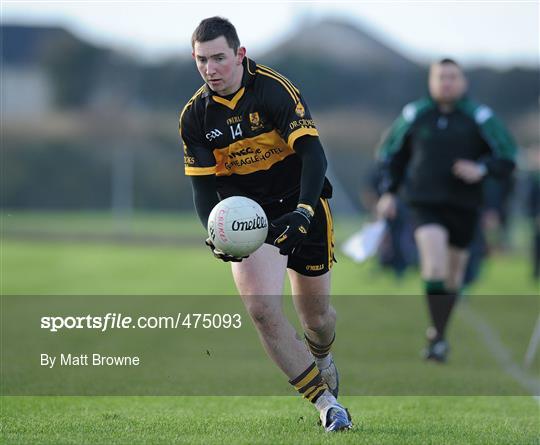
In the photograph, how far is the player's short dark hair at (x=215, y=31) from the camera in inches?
241

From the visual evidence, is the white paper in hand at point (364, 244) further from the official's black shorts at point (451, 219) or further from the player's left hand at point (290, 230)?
the player's left hand at point (290, 230)

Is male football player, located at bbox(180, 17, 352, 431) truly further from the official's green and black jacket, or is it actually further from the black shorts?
the official's green and black jacket

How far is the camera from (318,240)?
6.63m

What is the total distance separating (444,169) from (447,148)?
0.20 m

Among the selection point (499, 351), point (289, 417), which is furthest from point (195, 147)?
point (499, 351)

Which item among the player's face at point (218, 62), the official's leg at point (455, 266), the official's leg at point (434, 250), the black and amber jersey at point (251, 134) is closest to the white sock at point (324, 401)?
the black and amber jersey at point (251, 134)

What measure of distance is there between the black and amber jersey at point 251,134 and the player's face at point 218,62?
135mm

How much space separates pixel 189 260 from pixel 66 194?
21.7 m

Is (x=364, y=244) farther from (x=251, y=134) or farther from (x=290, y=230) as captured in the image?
(x=290, y=230)

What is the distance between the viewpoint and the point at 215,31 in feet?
20.1

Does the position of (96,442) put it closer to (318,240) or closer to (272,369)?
(318,240)

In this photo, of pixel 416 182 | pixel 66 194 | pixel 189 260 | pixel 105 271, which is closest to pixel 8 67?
pixel 66 194

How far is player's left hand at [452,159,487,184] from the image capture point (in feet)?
34.7

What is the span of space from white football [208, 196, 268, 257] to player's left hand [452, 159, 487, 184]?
4.90 m
